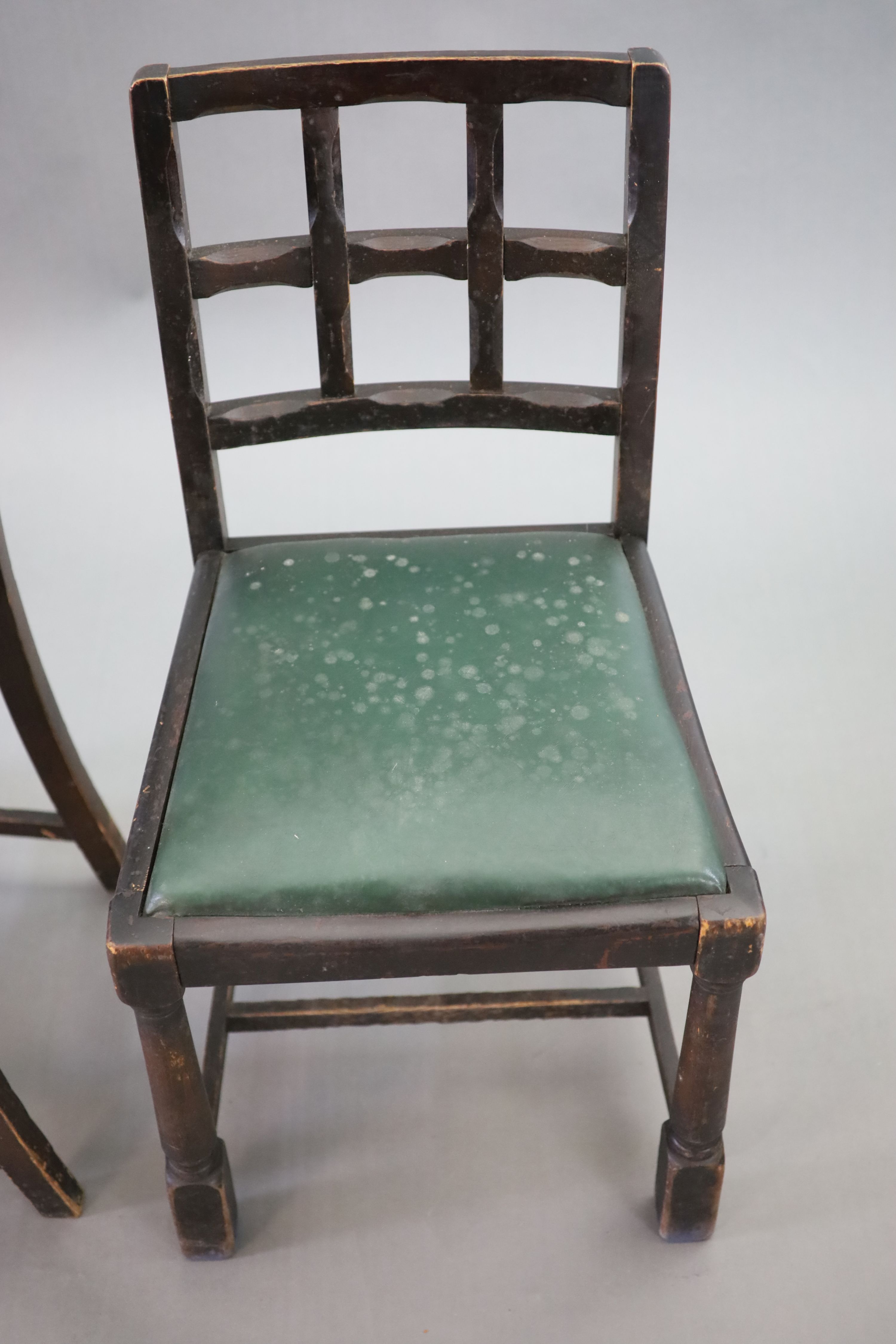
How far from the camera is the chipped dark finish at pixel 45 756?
1686 millimetres

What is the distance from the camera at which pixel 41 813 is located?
1.89m

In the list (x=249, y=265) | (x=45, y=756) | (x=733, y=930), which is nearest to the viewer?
(x=733, y=930)

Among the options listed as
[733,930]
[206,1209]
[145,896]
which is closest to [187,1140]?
[206,1209]

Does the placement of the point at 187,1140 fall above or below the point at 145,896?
below

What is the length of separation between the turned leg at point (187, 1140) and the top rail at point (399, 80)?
87 centimetres

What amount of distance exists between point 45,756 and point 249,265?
71 cm

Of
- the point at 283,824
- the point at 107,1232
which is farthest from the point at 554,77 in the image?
the point at 107,1232

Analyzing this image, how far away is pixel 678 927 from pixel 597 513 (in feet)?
4.98

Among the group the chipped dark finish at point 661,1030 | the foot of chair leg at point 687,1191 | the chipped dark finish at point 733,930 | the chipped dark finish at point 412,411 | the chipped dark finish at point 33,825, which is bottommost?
the foot of chair leg at point 687,1191

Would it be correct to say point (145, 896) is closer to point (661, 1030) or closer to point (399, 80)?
point (661, 1030)

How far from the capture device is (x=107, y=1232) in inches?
60.6

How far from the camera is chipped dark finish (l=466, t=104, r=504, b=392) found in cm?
141

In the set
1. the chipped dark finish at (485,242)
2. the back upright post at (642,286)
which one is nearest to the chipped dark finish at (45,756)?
the chipped dark finish at (485,242)

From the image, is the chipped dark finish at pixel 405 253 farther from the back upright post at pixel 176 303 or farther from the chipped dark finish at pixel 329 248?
the back upright post at pixel 176 303
